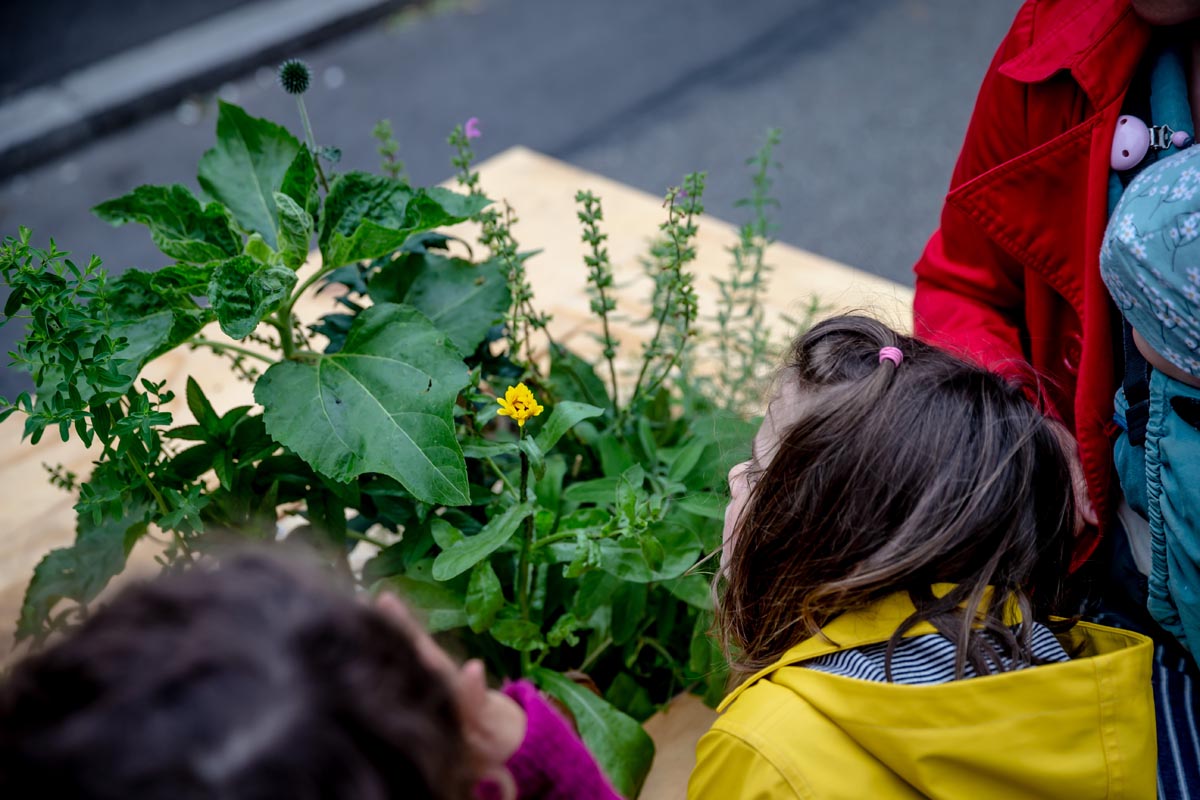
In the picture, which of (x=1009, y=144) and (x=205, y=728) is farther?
(x=1009, y=144)

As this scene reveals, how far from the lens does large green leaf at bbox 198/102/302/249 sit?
127 centimetres

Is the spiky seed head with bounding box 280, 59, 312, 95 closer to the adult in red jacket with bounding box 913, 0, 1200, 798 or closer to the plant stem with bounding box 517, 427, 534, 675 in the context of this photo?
the plant stem with bounding box 517, 427, 534, 675

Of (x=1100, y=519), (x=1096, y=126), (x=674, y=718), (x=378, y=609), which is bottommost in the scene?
(x=674, y=718)

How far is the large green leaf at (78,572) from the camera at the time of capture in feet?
3.95

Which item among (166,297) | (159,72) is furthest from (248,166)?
(159,72)

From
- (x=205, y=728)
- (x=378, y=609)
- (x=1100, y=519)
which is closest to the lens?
(x=205, y=728)

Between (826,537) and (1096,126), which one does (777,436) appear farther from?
(1096,126)

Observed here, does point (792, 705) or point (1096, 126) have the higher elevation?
point (1096, 126)

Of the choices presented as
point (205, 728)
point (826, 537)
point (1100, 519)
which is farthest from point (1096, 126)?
point (205, 728)

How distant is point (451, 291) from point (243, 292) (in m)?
0.32

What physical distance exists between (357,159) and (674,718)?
2929mm

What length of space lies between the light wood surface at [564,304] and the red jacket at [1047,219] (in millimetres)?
133

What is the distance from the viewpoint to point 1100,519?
1.24m

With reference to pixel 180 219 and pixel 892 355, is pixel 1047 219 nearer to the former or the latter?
pixel 892 355
